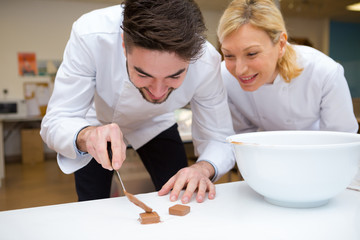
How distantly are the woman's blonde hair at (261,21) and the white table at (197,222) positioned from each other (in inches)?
28.9

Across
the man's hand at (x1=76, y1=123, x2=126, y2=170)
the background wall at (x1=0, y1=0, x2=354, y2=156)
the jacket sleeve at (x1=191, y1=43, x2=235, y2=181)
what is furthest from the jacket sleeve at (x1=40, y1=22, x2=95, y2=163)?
the background wall at (x1=0, y1=0, x2=354, y2=156)

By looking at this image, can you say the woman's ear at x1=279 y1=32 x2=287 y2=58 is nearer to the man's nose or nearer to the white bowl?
the man's nose

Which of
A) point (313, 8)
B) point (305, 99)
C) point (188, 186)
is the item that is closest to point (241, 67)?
point (305, 99)

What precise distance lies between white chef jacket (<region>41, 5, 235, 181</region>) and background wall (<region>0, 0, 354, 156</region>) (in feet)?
15.1

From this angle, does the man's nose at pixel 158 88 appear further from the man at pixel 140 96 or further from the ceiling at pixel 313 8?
the ceiling at pixel 313 8

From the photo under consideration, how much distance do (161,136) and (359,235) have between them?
113 centimetres

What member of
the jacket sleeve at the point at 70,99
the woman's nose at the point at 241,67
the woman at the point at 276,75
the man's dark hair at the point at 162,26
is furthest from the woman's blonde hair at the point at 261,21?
the jacket sleeve at the point at 70,99

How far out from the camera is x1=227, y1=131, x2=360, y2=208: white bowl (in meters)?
0.62

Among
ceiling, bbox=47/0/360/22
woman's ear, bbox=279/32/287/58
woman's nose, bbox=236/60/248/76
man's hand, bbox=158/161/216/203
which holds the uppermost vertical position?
ceiling, bbox=47/0/360/22

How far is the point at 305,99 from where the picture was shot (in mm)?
1463

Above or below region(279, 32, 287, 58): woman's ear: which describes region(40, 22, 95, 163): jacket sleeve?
below

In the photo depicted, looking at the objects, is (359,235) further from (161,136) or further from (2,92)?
(2,92)

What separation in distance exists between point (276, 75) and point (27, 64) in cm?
518

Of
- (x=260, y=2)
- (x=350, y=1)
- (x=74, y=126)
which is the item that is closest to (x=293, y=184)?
(x=74, y=126)
